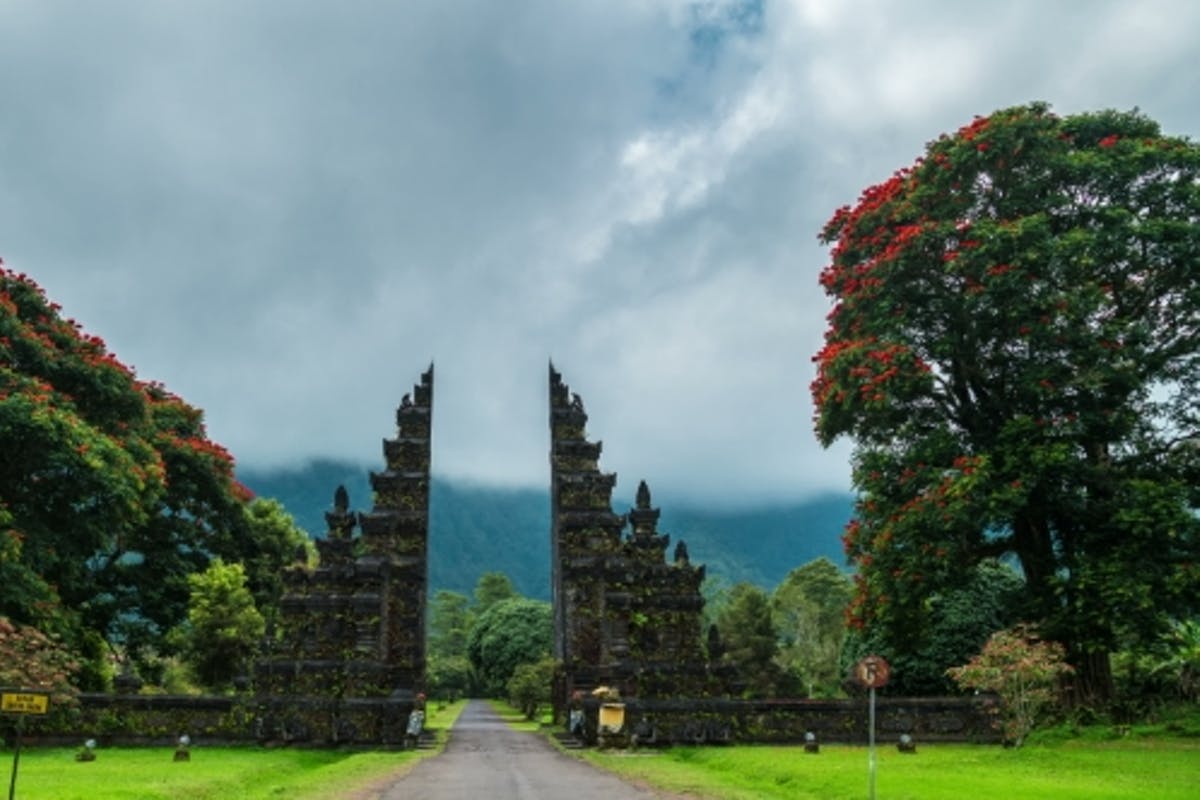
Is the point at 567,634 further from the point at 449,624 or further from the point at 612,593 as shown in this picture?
the point at 449,624

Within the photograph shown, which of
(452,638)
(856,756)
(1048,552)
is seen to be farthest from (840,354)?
(452,638)

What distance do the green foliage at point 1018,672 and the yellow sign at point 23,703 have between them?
18863 millimetres

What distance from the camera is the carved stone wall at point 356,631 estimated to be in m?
24.9

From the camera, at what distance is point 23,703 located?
35.1 feet

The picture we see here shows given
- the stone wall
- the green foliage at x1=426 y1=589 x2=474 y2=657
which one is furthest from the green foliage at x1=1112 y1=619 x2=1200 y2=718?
the green foliage at x1=426 y1=589 x2=474 y2=657

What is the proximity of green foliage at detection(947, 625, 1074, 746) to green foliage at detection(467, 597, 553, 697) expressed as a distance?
4915 cm

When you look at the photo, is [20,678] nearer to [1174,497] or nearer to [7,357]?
[7,357]

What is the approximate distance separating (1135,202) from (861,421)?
937 cm

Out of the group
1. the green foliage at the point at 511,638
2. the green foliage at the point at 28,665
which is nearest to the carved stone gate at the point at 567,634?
the green foliage at the point at 28,665

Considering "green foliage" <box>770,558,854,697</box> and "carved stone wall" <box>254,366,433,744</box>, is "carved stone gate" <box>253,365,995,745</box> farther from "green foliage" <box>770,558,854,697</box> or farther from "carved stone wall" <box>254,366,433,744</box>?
"green foliage" <box>770,558,854,697</box>

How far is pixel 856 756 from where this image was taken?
71.6ft

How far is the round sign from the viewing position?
13.4 metres

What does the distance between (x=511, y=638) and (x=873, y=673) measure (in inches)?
2436

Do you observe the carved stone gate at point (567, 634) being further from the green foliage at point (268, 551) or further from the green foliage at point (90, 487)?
the green foliage at point (268, 551)
